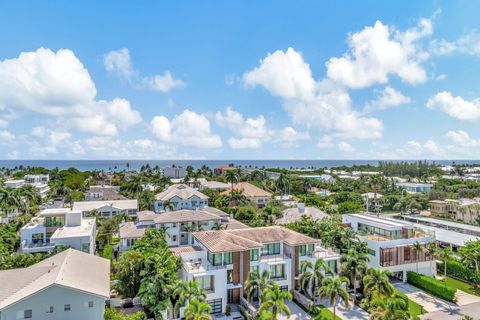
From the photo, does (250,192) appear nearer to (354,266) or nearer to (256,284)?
(354,266)

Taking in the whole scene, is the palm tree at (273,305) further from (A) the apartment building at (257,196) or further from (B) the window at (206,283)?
(A) the apartment building at (257,196)

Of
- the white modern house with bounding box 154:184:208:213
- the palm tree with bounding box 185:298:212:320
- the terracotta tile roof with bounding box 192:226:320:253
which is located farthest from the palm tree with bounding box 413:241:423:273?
the white modern house with bounding box 154:184:208:213

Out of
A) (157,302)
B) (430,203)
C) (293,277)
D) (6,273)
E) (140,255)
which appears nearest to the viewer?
(157,302)

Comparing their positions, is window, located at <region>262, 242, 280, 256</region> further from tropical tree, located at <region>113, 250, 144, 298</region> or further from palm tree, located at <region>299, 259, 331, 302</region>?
tropical tree, located at <region>113, 250, 144, 298</region>

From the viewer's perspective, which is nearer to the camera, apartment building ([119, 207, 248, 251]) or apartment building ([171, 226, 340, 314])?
apartment building ([171, 226, 340, 314])

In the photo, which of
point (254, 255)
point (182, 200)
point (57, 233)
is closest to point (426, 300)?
point (254, 255)

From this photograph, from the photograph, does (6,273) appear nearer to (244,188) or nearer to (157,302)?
(157,302)

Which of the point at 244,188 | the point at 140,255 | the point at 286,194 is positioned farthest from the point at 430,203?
the point at 140,255
